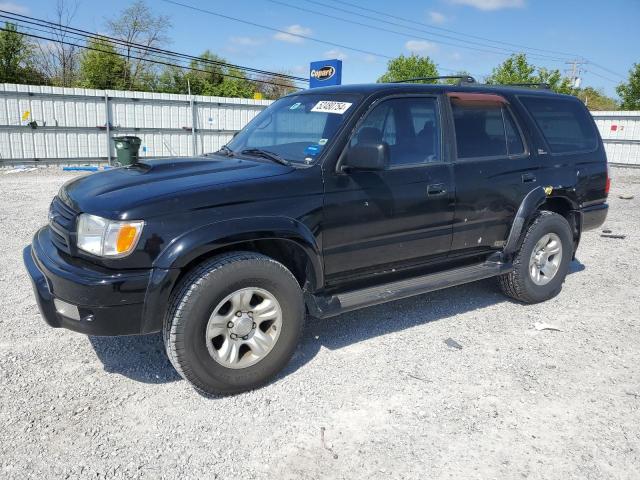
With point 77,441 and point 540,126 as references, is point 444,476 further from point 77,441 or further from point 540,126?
point 540,126

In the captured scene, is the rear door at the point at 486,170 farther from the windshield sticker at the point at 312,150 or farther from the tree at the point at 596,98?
the tree at the point at 596,98

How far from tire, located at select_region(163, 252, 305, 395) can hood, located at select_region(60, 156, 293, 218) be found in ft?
1.59

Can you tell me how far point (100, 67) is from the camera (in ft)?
122

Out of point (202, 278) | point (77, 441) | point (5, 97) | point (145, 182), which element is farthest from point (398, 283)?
point (5, 97)

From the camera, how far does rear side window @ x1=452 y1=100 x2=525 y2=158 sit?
4.17m

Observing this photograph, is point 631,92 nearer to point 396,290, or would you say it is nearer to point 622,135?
point 622,135

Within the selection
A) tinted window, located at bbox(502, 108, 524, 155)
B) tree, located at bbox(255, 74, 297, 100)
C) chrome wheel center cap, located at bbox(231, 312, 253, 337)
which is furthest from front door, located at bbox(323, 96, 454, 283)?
tree, located at bbox(255, 74, 297, 100)

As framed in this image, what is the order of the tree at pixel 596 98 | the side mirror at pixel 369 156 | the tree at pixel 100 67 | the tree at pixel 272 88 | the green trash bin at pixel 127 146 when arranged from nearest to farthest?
the side mirror at pixel 369 156
the green trash bin at pixel 127 146
the tree at pixel 100 67
the tree at pixel 272 88
the tree at pixel 596 98

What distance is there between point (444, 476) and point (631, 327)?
112 inches

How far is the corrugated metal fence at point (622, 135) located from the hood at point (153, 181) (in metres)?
20.8

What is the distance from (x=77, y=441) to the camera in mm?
2680

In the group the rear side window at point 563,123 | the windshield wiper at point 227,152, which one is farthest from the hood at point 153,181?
the rear side window at point 563,123

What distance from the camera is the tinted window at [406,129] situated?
3719mm

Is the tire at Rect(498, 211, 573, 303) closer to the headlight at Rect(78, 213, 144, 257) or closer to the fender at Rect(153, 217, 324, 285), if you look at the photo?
the fender at Rect(153, 217, 324, 285)
